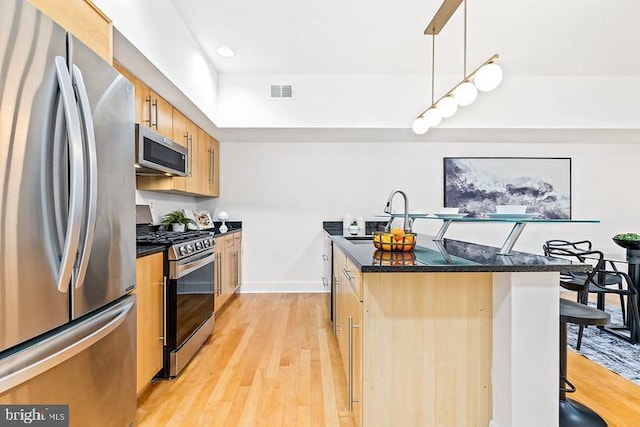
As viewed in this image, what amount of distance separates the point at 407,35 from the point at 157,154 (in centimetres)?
250

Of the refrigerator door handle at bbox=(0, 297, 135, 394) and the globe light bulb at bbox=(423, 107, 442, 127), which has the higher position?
the globe light bulb at bbox=(423, 107, 442, 127)

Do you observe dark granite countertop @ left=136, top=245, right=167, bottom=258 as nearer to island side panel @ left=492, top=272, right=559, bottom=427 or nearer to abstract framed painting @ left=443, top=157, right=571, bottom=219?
island side panel @ left=492, top=272, right=559, bottom=427

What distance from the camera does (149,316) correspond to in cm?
202

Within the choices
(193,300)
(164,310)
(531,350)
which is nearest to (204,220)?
(193,300)

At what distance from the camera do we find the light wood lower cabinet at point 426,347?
1.55m

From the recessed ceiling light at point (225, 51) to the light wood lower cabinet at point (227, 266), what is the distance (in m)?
1.96

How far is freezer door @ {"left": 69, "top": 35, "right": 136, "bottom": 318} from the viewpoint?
1.14m

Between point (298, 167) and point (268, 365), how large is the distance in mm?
2940

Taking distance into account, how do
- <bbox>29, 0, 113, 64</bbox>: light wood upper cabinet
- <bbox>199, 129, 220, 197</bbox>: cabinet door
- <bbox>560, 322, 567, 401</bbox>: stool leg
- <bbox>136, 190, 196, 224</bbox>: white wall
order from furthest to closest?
<bbox>199, 129, 220, 197</bbox>: cabinet door → <bbox>136, 190, 196, 224</bbox>: white wall → <bbox>560, 322, 567, 401</bbox>: stool leg → <bbox>29, 0, 113, 64</bbox>: light wood upper cabinet

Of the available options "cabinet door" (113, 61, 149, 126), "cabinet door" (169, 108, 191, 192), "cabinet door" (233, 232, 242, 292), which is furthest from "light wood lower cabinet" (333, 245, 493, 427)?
"cabinet door" (233, 232, 242, 292)

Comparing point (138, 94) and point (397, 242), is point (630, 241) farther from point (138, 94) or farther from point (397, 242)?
point (138, 94)

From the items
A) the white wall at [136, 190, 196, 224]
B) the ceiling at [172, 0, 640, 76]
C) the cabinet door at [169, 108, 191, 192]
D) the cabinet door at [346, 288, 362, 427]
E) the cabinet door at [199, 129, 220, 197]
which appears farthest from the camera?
the cabinet door at [199, 129, 220, 197]

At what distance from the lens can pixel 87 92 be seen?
1.22 metres

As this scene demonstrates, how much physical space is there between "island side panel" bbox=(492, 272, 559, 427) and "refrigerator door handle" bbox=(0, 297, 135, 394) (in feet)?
5.59
